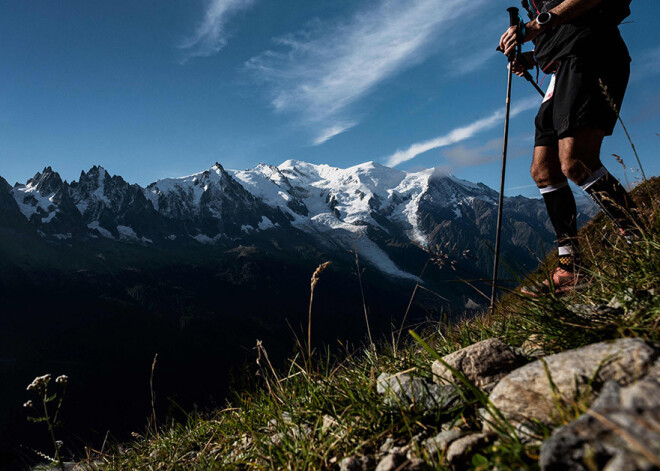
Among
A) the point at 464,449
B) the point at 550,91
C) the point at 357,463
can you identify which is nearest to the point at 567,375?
the point at 464,449

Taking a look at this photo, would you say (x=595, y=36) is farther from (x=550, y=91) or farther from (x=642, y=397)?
(x=642, y=397)

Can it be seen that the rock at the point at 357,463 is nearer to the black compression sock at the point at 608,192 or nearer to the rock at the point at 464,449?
the rock at the point at 464,449

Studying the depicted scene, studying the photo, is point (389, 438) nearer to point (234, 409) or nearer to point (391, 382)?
point (391, 382)

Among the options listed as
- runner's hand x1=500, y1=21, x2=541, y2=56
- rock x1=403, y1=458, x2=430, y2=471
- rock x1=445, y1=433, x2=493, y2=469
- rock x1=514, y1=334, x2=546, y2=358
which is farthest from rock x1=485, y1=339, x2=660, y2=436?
runner's hand x1=500, y1=21, x2=541, y2=56

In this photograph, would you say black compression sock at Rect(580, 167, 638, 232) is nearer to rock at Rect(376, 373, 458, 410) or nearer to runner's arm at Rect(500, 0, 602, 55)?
runner's arm at Rect(500, 0, 602, 55)

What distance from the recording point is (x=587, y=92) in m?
3.75

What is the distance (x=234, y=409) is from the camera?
152 inches

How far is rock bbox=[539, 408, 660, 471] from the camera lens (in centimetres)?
92

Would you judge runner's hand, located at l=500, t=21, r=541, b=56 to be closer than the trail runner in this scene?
No

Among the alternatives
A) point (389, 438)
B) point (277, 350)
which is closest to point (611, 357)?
point (389, 438)

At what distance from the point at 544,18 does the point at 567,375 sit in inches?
151

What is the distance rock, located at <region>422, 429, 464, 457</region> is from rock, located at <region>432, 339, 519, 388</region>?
0.33m

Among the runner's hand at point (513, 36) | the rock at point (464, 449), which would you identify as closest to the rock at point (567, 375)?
the rock at point (464, 449)

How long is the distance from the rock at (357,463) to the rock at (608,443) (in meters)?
1.16
